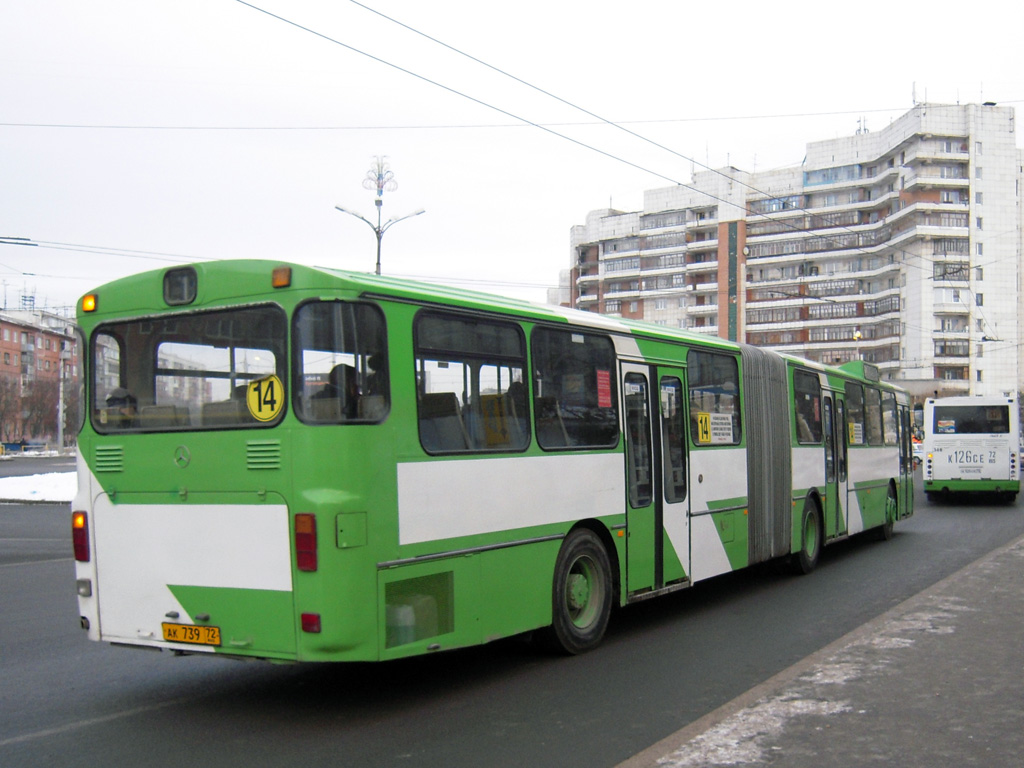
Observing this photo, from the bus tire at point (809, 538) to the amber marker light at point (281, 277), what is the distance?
9.14 m

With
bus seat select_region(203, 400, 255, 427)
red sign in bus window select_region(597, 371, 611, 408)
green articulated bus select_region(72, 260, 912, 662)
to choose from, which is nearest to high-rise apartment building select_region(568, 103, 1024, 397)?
red sign in bus window select_region(597, 371, 611, 408)

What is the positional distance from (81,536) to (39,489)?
89.7ft

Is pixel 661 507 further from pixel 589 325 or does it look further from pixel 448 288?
pixel 448 288

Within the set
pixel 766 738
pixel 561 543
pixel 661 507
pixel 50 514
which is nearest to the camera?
pixel 766 738

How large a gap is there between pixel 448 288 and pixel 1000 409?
24.1m

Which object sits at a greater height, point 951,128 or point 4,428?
point 951,128

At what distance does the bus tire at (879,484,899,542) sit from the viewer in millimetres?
17906

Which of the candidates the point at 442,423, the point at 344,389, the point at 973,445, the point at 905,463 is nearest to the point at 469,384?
the point at 442,423

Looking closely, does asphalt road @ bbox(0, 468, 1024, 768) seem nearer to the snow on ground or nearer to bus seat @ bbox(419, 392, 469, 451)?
bus seat @ bbox(419, 392, 469, 451)

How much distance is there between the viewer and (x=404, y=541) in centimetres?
641

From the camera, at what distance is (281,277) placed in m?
6.23

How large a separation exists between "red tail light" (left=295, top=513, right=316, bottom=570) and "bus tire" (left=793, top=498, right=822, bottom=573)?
349 inches

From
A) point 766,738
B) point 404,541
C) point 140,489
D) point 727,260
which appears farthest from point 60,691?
point 727,260

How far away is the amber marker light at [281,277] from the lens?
6211 millimetres
